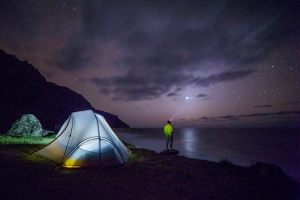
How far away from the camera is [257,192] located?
19.3 feet

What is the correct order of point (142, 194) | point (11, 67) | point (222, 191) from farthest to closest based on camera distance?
1. point (11, 67)
2. point (222, 191)
3. point (142, 194)

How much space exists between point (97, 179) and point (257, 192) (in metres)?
5.55

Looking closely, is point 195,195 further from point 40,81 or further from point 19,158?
point 40,81

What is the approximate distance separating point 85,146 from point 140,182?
11.5ft

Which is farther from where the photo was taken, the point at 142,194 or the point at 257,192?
the point at 257,192

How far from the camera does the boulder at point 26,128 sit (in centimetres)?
1805

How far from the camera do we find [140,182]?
631cm

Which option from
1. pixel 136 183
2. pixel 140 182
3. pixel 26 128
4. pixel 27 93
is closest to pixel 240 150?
pixel 140 182

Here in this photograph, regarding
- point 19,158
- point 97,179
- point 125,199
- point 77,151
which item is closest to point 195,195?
point 125,199

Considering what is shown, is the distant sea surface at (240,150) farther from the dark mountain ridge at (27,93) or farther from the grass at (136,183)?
the dark mountain ridge at (27,93)

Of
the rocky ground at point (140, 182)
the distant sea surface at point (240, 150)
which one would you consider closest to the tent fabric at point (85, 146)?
the rocky ground at point (140, 182)

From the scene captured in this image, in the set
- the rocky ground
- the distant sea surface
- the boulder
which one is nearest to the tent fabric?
the rocky ground

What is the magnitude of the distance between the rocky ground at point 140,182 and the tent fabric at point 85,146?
433mm

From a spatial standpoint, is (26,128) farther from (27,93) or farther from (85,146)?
(27,93)
